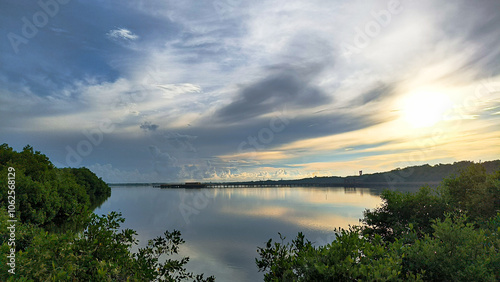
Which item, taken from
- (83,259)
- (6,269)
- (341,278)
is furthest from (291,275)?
(6,269)

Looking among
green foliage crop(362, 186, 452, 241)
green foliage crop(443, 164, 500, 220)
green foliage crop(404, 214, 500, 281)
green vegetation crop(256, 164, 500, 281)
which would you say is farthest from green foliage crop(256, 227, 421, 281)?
green foliage crop(443, 164, 500, 220)

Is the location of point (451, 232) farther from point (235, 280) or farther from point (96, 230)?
point (235, 280)

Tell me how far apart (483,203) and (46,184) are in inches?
2300

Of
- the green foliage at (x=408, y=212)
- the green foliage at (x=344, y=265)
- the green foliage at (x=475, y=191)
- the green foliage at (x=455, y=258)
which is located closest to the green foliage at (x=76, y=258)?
the green foliage at (x=344, y=265)

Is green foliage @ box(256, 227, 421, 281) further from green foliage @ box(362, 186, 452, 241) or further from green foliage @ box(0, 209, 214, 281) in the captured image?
green foliage @ box(362, 186, 452, 241)

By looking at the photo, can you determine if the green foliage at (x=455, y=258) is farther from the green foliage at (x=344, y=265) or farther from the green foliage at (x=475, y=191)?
the green foliage at (x=475, y=191)

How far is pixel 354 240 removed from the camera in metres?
5.75

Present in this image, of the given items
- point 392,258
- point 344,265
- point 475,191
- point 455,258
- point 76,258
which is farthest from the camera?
point 475,191

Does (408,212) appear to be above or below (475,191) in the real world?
below

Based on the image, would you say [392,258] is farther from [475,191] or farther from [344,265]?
[475,191]

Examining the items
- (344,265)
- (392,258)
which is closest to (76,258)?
(344,265)

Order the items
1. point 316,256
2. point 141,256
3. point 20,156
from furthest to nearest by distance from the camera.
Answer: point 20,156
point 141,256
point 316,256

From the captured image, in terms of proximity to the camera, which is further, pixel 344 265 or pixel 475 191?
pixel 475 191

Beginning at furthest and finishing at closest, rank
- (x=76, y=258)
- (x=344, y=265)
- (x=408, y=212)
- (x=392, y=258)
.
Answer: (x=408, y=212), (x=392, y=258), (x=76, y=258), (x=344, y=265)
